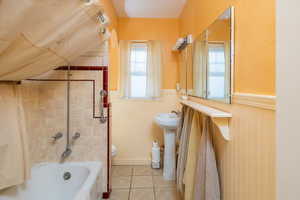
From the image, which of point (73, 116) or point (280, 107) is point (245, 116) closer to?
point (280, 107)

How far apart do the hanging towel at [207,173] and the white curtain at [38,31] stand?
1.22 meters

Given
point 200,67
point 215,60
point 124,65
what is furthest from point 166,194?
point 124,65

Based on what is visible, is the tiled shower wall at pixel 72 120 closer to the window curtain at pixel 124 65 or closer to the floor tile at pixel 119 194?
the floor tile at pixel 119 194

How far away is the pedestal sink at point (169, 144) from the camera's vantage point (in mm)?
2547

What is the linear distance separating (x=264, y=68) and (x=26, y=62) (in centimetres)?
141

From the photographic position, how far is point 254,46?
972 mm

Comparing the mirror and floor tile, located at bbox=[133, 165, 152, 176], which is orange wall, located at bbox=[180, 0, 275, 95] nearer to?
the mirror

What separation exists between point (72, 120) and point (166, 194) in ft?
4.53

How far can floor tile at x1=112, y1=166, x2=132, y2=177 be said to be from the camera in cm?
277

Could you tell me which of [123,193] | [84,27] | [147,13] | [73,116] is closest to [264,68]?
[84,27]

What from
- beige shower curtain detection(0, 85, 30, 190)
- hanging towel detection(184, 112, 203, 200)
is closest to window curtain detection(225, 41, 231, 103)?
hanging towel detection(184, 112, 203, 200)

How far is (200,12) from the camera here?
1.92 m

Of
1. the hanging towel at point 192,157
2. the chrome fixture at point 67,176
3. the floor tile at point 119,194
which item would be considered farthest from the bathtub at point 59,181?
the hanging towel at point 192,157

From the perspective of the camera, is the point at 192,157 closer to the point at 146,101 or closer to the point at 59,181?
the point at 59,181
